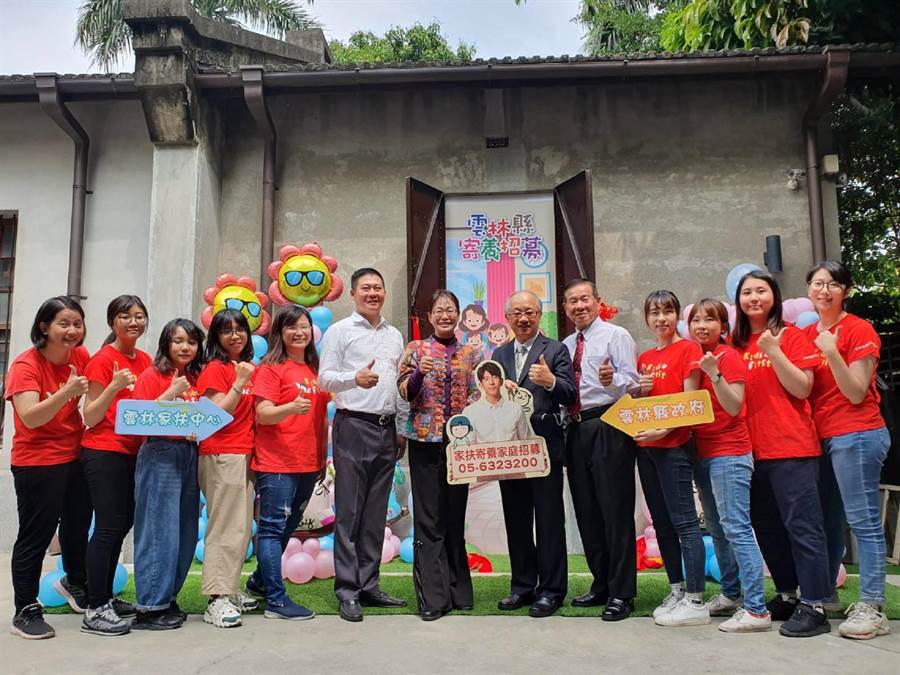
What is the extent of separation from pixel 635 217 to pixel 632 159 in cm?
67

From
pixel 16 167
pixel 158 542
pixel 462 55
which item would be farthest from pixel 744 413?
pixel 462 55

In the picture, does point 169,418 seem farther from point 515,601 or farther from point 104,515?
point 515,601

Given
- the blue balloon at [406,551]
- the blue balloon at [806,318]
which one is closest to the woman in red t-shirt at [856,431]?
the blue balloon at [806,318]

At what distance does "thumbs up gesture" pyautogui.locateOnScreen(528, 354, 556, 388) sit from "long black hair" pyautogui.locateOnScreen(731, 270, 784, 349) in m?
1.06

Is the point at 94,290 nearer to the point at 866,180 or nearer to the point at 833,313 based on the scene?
the point at 833,313

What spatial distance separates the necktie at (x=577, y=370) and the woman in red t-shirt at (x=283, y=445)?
1488 millimetres

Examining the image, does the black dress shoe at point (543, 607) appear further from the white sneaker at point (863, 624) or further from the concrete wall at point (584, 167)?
the concrete wall at point (584, 167)

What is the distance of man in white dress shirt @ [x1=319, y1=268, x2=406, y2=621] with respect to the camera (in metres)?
4.13

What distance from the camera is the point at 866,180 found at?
12047 mm

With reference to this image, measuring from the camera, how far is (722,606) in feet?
13.0

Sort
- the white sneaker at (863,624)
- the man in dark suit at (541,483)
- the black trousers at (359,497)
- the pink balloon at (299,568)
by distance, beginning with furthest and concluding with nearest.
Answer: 1. the pink balloon at (299,568)
2. the black trousers at (359,497)
3. the man in dark suit at (541,483)
4. the white sneaker at (863,624)

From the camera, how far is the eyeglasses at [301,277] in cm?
705

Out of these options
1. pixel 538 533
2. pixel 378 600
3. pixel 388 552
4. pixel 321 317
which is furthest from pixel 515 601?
pixel 321 317

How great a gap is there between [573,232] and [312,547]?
4.25m
